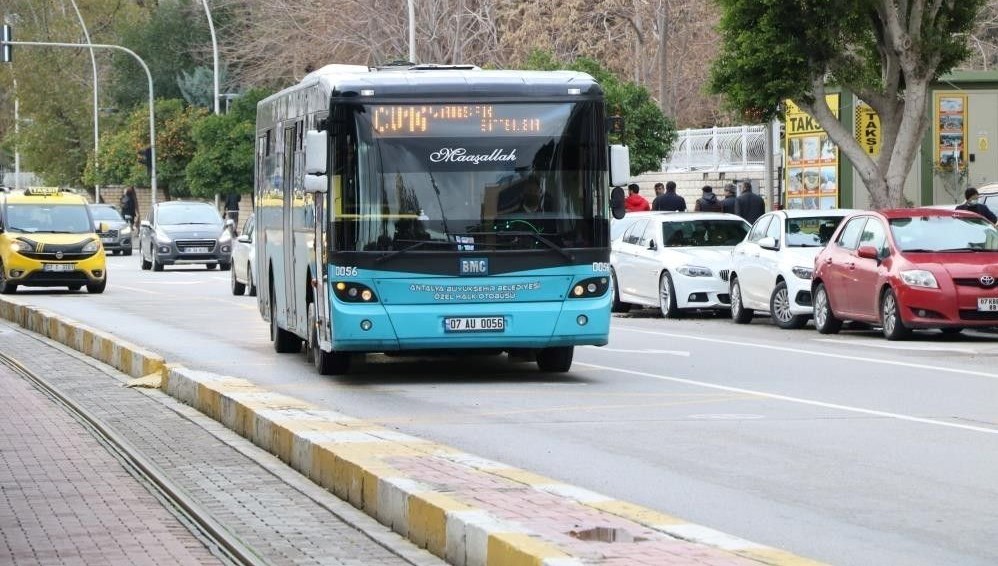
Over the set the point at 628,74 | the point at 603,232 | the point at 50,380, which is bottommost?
the point at 50,380

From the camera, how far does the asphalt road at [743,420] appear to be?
30.4ft

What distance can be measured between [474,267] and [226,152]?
161ft

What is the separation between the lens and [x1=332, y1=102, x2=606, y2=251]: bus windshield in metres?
16.5

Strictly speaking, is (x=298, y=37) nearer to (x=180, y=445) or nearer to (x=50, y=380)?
(x=50, y=380)

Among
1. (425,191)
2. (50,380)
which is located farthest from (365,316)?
(50,380)

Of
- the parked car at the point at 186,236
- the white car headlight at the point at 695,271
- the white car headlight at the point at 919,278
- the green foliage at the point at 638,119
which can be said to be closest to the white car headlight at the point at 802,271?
the white car headlight at the point at 695,271

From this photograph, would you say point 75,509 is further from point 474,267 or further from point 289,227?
point 289,227

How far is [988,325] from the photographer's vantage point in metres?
→ 21.7

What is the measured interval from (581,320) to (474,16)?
3894 centimetres

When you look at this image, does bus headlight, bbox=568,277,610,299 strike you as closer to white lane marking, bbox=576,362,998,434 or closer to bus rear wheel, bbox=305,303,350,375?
white lane marking, bbox=576,362,998,434

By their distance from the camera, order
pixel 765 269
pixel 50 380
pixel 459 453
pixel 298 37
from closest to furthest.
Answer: pixel 459 453, pixel 50 380, pixel 765 269, pixel 298 37

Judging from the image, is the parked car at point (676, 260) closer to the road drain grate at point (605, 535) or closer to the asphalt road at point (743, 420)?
the asphalt road at point (743, 420)

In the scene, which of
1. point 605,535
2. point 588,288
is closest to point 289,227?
point 588,288

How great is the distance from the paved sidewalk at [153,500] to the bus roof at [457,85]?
10.6 feet
